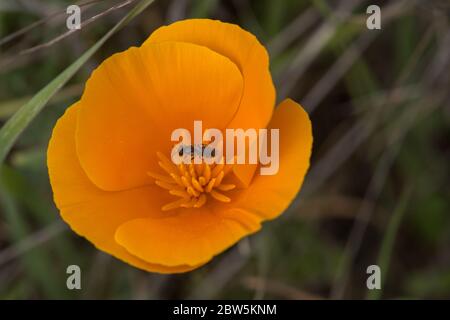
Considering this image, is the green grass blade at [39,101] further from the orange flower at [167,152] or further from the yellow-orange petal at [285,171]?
the yellow-orange petal at [285,171]

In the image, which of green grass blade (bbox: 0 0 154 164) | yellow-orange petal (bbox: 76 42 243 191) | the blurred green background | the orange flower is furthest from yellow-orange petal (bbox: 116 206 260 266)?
the blurred green background

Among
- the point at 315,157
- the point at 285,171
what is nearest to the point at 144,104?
the point at 285,171

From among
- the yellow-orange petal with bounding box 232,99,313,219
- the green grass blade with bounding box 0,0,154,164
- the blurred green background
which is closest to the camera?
the yellow-orange petal with bounding box 232,99,313,219

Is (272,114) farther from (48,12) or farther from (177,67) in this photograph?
(48,12)

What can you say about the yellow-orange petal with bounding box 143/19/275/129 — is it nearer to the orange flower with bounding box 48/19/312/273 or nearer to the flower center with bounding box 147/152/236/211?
the orange flower with bounding box 48/19/312/273

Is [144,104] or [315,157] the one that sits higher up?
[315,157]

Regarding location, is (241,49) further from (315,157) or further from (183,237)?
(315,157)
